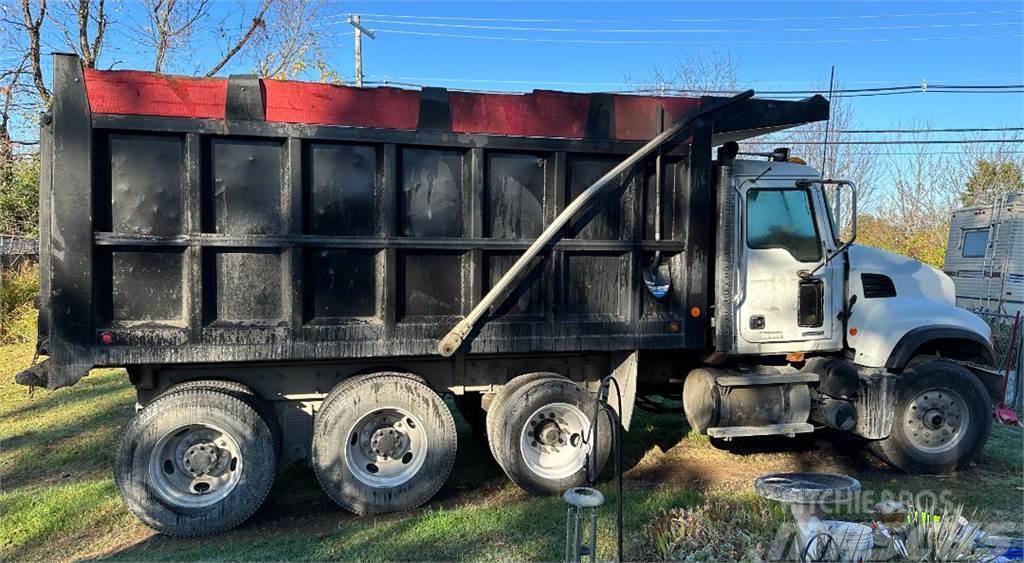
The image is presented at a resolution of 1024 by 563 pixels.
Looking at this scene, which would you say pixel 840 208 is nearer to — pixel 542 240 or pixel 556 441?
pixel 542 240

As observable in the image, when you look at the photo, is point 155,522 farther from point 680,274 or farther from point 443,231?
point 680,274

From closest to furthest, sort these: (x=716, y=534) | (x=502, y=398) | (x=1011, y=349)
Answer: (x=716, y=534)
(x=502, y=398)
(x=1011, y=349)

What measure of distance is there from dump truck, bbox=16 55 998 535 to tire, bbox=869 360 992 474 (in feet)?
0.06

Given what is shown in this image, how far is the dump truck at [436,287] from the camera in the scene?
4.33 metres

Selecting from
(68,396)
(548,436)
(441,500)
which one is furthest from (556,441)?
(68,396)

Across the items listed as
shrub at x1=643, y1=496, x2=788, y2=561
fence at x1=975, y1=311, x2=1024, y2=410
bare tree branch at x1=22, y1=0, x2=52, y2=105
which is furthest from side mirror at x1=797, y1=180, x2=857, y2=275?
bare tree branch at x1=22, y1=0, x2=52, y2=105

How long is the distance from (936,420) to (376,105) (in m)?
5.41

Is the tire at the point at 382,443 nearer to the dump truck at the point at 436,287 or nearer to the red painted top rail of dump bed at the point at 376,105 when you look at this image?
the dump truck at the point at 436,287

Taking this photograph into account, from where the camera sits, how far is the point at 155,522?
444 cm

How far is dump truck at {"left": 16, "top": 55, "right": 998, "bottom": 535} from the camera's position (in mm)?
4328

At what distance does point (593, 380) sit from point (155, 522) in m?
3.41

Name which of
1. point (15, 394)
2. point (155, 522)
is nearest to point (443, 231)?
point (155, 522)

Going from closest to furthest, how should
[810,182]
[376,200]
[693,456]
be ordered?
[376,200] < [810,182] < [693,456]

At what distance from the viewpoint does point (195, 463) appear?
455 centimetres
